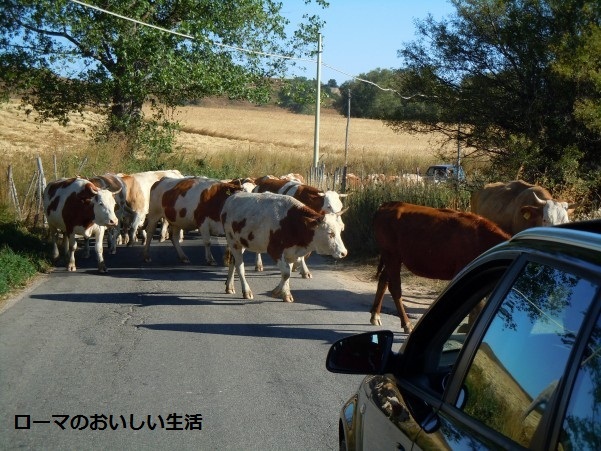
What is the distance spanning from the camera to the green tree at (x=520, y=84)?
716 inches

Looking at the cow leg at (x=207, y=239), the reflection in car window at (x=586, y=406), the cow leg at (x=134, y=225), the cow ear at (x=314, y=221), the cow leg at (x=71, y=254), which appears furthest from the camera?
the cow leg at (x=134, y=225)

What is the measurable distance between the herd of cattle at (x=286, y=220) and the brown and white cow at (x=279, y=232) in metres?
0.02

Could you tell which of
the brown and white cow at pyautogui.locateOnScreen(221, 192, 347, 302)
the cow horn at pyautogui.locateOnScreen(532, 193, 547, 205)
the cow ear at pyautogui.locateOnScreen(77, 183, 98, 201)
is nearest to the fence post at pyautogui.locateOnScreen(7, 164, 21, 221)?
the cow ear at pyautogui.locateOnScreen(77, 183, 98, 201)

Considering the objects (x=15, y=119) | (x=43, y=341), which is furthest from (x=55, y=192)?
(x=15, y=119)

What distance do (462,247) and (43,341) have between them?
527cm

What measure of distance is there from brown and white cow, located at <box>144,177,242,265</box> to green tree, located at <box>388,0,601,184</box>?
629 centimetres

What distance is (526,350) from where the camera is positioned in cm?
275

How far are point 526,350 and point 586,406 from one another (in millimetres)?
504

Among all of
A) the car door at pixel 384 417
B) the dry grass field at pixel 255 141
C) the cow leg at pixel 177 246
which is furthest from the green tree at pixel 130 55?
the car door at pixel 384 417

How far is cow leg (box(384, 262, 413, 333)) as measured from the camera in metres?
11.1

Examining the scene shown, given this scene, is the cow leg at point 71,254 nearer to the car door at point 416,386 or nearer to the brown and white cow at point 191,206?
the brown and white cow at point 191,206

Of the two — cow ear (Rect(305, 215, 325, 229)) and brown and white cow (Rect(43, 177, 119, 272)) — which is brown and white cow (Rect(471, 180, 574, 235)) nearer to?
cow ear (Rect(305, 215, 325, 229))

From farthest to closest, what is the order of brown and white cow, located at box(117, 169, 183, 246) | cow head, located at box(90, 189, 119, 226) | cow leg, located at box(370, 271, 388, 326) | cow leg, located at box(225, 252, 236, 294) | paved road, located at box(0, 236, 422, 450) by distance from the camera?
brown and white cow, located at box(117, 169, 183, 246) → cow head, located at box(90, 189, 119, 226) → cow leg, located at box(225, 252, 236, 294) → cow leg, located at box(370, 271, 388, 326) → paved road, located at box(0, 236, 422, 450)

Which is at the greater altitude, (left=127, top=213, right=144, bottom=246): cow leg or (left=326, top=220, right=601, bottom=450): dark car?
(left=326, top=220, right=601, bottom=450): dark car
